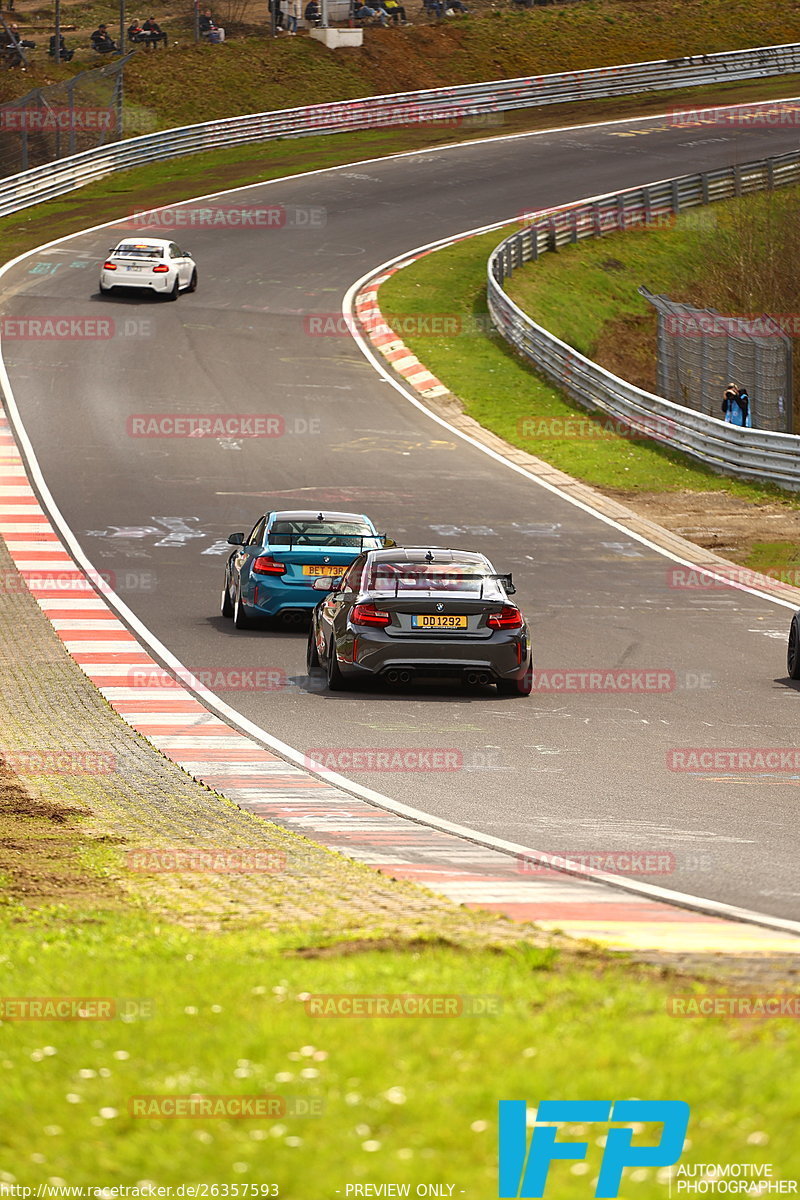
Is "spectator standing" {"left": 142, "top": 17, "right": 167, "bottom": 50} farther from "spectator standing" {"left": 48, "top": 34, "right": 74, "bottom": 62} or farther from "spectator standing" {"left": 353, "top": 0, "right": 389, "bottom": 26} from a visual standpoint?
"spectator standing" {"left": 353, "top": 0, "right": 389, "bottom": 26}

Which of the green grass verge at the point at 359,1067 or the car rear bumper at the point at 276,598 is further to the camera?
the car rear bumper at the point at 276,598

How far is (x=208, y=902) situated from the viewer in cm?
809

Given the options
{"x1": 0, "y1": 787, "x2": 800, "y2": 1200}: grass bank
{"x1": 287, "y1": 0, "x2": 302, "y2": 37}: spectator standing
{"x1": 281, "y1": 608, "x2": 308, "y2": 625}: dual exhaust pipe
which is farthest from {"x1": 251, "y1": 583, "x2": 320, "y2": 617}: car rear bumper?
{"x1": 287, "y1": 0, "x2": 302, "y2": 37}: spectator standing

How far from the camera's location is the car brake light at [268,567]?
1973cm

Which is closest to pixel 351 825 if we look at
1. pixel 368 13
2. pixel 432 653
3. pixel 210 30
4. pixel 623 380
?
pixel 432 653

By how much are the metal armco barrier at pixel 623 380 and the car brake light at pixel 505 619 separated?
15553mm

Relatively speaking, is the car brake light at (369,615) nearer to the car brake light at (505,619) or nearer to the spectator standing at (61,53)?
the car brake light at (505,619)

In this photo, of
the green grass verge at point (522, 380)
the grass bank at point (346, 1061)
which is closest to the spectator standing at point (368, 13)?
the green grass verge at point (522, 380)

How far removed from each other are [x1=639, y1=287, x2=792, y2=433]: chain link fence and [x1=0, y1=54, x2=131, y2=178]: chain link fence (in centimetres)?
2524

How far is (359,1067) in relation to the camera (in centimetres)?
496

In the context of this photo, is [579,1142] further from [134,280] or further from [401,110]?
[401,110]

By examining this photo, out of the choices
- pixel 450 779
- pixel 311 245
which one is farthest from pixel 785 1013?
pixel 311 245

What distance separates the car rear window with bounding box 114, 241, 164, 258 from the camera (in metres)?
43.1

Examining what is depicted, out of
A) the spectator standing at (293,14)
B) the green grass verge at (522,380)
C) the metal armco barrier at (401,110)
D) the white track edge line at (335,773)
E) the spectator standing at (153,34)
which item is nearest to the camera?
the white track edge line at (335,773)
